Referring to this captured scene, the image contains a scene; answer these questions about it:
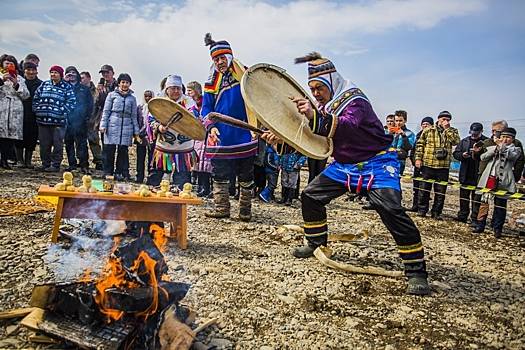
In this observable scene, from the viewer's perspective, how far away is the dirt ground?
286cm

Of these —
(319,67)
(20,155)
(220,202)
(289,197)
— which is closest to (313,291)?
(319,67)

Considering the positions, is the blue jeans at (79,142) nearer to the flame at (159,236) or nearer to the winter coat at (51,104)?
the winter coat at (51,104)

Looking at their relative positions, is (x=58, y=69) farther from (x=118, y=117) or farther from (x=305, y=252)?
(x=305, y=252)

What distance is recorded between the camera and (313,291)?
11.8ft

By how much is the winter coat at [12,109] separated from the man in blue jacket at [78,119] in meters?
0.89

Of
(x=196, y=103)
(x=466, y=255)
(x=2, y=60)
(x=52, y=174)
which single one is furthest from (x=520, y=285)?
(x=2, y=60)

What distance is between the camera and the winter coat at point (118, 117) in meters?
8.18

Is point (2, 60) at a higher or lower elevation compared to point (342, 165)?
higher

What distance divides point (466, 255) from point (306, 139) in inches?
122

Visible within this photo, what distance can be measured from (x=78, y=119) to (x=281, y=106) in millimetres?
6594

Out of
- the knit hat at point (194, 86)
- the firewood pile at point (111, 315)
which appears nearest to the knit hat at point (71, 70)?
the knit hat at point (194, 86)

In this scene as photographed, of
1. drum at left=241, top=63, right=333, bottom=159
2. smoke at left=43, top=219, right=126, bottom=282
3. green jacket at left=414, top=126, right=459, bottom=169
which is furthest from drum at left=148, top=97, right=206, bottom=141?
green jacket at left=414, top=126, right=459, bottom=169

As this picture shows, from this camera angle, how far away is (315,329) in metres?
2.93

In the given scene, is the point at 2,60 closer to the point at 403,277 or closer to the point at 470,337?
the point at 403,277
